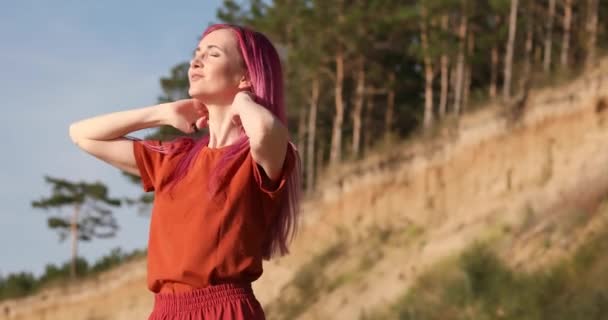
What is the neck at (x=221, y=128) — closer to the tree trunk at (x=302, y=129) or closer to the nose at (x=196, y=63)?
the nose at (x=196, y=63)

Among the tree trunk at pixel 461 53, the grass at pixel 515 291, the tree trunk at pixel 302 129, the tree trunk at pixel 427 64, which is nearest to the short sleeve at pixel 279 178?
the grass at pixel 515 291

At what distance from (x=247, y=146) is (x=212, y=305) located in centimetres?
47

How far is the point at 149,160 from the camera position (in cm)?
332

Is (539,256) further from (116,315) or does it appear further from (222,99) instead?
(116,315)

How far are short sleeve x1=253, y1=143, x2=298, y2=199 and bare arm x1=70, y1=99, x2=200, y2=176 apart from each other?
36 centimetres

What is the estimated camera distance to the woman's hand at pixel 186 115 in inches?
129

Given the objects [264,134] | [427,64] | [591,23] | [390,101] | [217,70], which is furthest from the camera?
[390,101]

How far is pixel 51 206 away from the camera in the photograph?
132 ft

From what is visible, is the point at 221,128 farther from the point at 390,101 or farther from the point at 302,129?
the point at 302,129

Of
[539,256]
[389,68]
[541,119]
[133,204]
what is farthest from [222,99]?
[133,204]

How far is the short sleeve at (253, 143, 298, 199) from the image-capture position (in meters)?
3.04

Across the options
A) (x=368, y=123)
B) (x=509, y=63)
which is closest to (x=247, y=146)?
(x=509, y=63)

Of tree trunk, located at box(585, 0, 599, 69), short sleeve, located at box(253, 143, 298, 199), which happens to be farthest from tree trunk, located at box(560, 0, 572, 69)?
short sleeve, located at box(253, 143, 298, 199)

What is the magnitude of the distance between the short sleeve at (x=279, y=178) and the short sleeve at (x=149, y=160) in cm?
37
